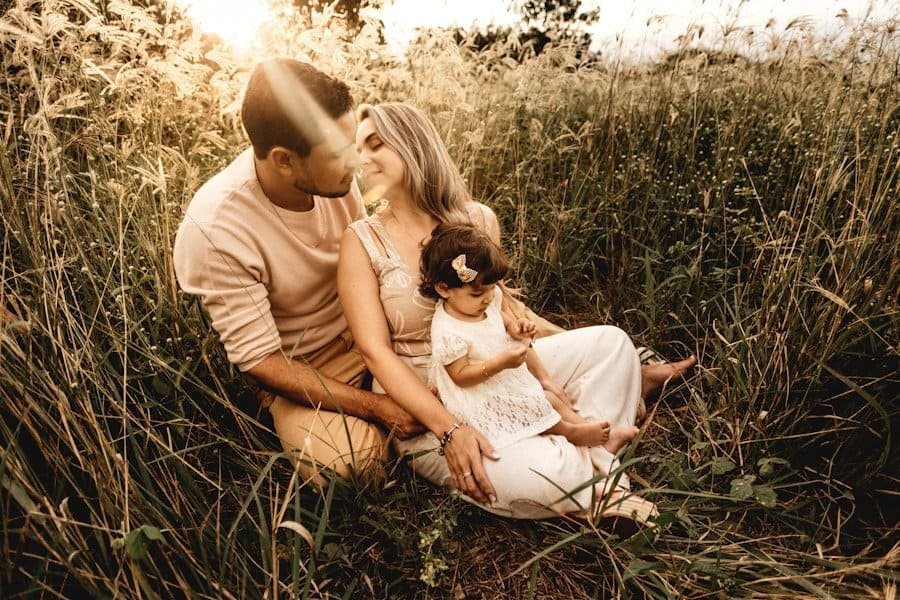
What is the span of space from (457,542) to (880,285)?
163 centimetres

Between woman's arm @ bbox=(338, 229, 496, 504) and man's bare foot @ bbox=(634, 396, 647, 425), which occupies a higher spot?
woman's arm @ bbox=(338, 229, 496, 504)

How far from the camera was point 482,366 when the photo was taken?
176 centimetres

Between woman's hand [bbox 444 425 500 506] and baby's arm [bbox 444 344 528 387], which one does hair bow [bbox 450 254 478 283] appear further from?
woman's hand [bbox 444 425 500 506]

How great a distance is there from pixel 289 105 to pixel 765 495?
1.96 meters

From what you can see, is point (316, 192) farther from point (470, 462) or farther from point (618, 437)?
point (618, 437)

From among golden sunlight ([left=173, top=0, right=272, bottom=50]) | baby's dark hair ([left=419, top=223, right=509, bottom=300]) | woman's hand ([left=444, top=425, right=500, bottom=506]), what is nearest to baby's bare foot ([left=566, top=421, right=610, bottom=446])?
woman's hand ([left=444, top=425, right=500, bottom=506])

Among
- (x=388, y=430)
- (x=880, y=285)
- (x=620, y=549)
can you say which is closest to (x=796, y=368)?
(x=880, y=285)

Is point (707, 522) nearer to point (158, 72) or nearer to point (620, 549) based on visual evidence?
point (620, 549)

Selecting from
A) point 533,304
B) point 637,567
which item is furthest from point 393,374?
point 533,304

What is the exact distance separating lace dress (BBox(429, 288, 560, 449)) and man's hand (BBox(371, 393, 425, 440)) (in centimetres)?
14

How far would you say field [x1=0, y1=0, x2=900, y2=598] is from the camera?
131 cm

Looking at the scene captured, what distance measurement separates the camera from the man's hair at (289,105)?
5.87 ft

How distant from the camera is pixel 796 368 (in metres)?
1.79

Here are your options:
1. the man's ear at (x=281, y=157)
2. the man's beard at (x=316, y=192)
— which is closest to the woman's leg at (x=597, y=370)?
the man's beard at (x=316, y=192)
